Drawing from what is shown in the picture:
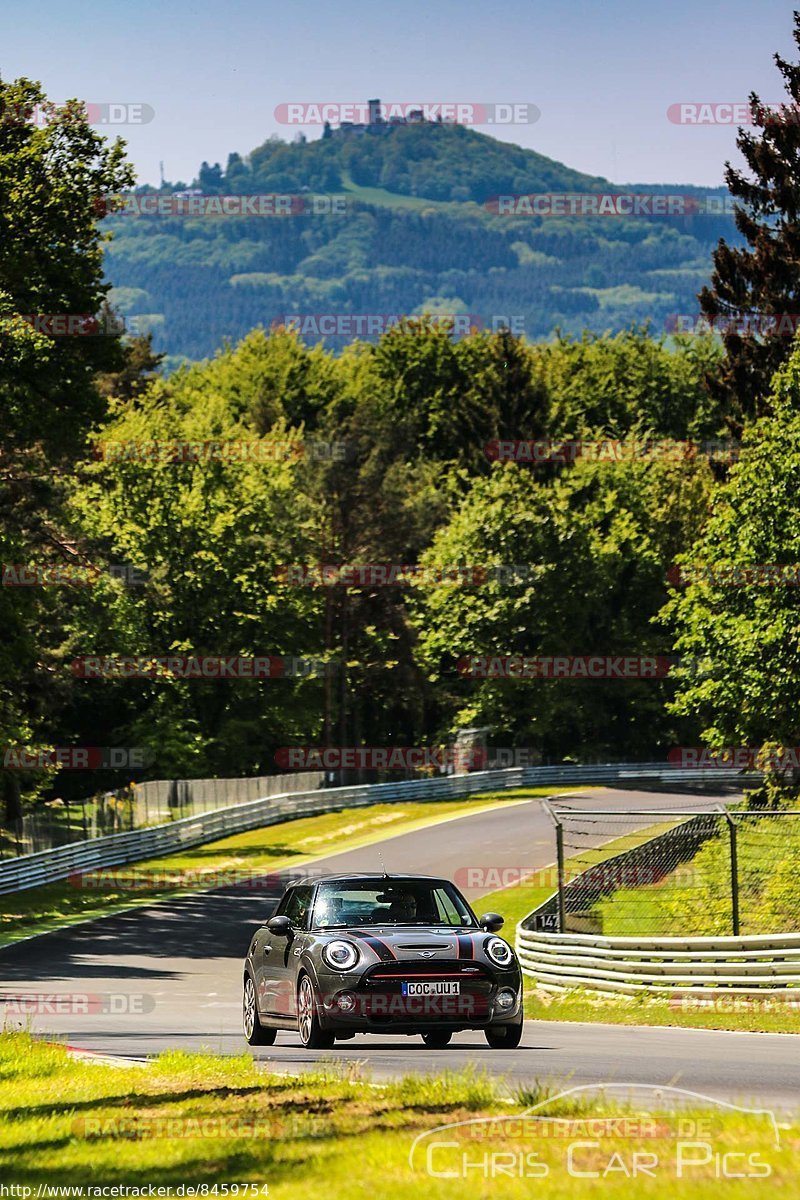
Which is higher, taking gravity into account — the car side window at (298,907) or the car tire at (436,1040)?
the car side window at (298,907)

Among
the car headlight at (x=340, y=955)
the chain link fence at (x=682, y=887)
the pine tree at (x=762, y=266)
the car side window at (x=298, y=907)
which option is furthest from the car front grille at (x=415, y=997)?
the pine tree at (x=762, y=266)

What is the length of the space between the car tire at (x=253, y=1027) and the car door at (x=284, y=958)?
29cm

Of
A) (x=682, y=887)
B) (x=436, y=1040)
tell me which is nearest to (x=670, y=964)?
(x=682, y=887)

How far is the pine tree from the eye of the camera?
1954 inches

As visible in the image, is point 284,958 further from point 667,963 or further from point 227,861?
point 227,861

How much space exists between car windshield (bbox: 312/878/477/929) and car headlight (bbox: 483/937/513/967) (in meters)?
0.80

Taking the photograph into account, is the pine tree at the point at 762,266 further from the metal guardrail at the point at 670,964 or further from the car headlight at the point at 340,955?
the car headlight at the point at 340,955

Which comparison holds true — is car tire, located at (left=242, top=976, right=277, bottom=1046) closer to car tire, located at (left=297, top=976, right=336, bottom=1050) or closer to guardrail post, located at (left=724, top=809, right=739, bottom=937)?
car tire, located at (left=297, top=976, right=336, bottom=1050)

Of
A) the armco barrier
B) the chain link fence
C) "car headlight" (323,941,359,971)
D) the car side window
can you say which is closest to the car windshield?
the car side window

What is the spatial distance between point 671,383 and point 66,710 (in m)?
38.0

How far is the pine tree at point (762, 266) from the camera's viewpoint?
49.6 metres

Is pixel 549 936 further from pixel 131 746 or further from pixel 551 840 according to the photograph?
pixel 131 746

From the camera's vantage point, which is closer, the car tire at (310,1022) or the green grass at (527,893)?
the car tire at (310,1022)

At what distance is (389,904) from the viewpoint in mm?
15062
